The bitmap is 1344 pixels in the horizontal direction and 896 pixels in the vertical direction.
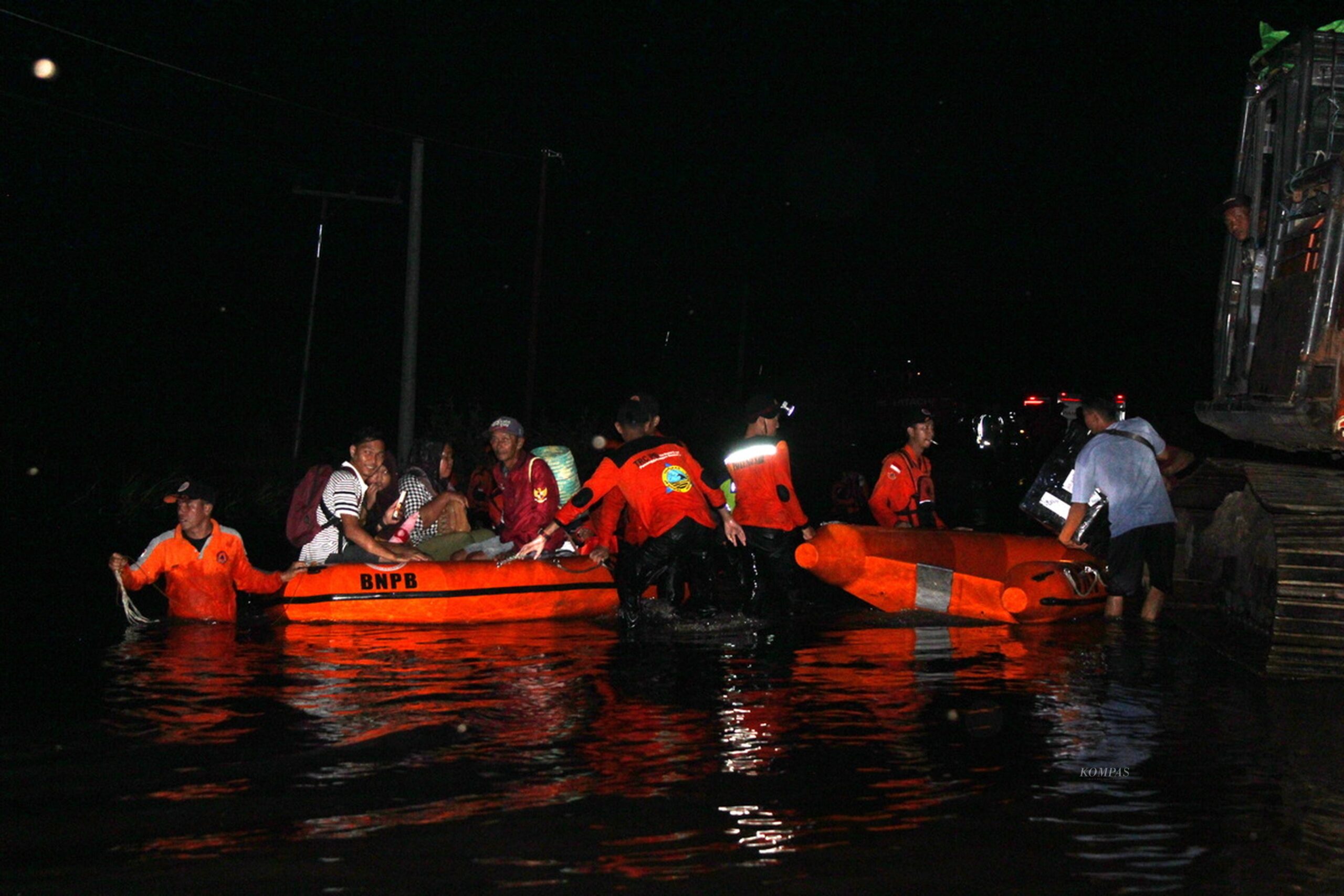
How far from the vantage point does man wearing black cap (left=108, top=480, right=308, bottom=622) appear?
9.39 m

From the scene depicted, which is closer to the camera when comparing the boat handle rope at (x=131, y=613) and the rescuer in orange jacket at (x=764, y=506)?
the boat handle rope at (x=131, y=613)

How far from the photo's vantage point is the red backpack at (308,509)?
10445mm

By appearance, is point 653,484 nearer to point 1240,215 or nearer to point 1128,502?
point 1128,502

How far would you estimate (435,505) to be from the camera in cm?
1160

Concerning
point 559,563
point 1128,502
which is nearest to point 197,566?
point 559,563

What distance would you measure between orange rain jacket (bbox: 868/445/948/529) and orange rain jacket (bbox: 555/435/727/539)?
2218 millimetres

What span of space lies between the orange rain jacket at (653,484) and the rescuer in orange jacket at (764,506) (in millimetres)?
748

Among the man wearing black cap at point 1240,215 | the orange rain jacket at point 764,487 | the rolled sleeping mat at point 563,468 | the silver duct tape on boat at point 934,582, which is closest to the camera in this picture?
the man wearing black cap at point 1240,215

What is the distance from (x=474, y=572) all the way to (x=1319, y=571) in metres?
5.80

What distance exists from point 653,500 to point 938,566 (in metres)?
2.31

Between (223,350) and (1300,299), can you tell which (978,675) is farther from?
(223,350)

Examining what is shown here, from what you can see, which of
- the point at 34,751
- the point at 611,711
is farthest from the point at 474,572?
the point at 34,751

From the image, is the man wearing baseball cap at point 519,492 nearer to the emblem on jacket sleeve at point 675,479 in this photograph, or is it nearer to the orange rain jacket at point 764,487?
the emblem on jacket sleeve at point 675,479

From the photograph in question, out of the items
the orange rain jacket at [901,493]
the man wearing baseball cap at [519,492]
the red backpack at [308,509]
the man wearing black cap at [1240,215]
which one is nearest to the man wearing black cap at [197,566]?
the red backpack at [308,509]
